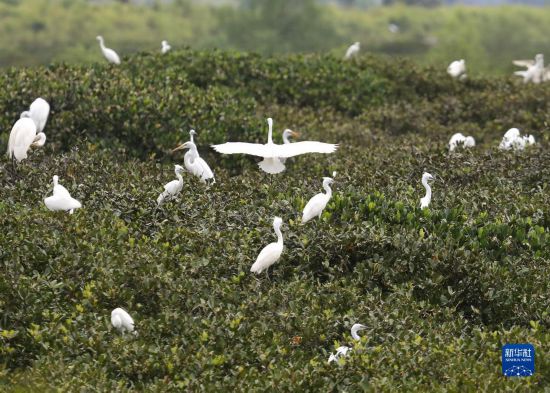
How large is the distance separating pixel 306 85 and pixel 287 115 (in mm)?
2108

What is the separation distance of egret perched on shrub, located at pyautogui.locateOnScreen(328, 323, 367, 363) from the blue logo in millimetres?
1201

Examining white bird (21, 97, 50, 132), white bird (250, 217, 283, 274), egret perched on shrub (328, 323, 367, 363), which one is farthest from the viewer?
white bird (21, 97, 50, 132)

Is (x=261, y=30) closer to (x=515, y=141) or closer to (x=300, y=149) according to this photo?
(x=515, y=141)

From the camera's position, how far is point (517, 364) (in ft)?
30.2

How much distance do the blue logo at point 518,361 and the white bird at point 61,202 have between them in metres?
4.90

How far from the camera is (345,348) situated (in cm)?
966

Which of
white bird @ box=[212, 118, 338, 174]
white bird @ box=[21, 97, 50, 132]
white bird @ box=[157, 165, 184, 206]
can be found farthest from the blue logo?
white bird @ box=[21, 97, 50, 132]

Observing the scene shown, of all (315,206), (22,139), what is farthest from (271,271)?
(22,139)

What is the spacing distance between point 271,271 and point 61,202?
7.66 feet

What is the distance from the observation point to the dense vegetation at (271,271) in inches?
368

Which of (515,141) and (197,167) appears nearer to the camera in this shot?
(197,167)

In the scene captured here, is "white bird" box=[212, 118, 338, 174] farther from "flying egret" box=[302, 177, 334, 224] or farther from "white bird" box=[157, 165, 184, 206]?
"flying egret" box=[302, 177, 334, 224]

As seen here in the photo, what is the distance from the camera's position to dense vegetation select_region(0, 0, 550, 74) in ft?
A: 165

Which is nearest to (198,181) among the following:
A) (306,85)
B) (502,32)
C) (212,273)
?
(212,273)
